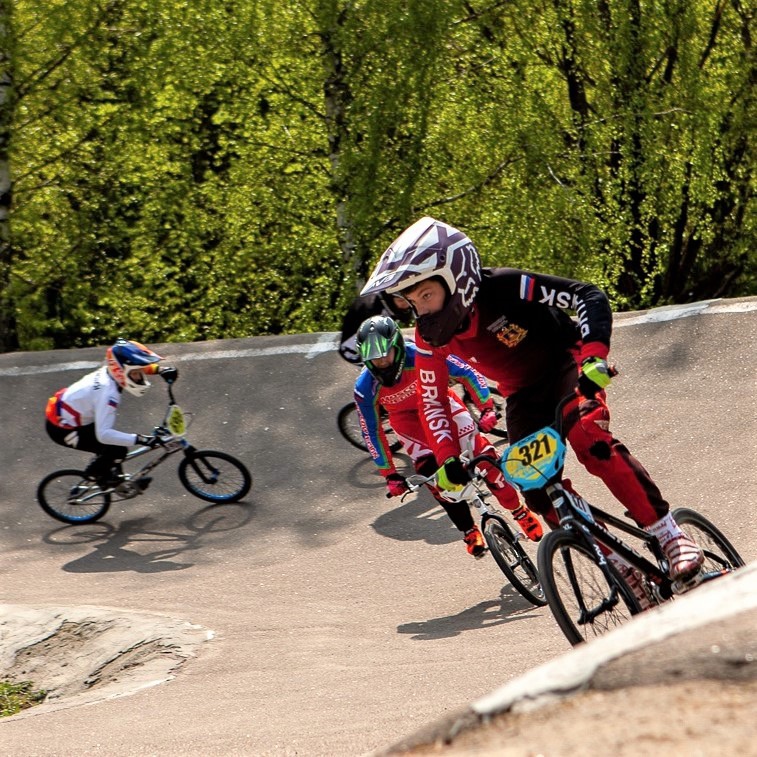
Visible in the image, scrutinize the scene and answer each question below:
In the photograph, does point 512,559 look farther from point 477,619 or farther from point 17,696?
point 17,696

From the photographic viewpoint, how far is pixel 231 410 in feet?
41.4

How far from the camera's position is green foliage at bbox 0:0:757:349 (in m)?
18.0

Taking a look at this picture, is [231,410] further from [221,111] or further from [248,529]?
[221,111]

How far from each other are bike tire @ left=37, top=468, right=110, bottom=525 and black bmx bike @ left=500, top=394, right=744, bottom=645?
272 inches

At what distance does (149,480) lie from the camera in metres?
11.4

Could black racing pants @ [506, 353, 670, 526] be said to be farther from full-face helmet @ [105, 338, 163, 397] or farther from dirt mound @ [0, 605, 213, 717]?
full-face helmet @ [105, 338, 163, 397]

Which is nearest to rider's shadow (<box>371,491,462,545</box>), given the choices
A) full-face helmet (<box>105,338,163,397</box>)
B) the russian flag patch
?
full-face helmet (<box>105,338,163,397</box>)

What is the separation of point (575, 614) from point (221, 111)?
15664mm

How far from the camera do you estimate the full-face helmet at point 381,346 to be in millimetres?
8492

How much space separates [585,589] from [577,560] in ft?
0.41

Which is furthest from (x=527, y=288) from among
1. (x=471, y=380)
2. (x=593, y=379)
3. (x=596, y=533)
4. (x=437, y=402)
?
(x=471, y=380)

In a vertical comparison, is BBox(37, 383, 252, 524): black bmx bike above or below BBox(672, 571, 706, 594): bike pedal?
below

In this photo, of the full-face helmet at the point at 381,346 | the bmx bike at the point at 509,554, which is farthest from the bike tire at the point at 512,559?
the full-face helmet at the point at 381,346

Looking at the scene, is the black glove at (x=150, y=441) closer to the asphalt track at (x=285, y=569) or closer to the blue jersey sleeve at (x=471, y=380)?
the asphalt track at (x=285, y=569)
